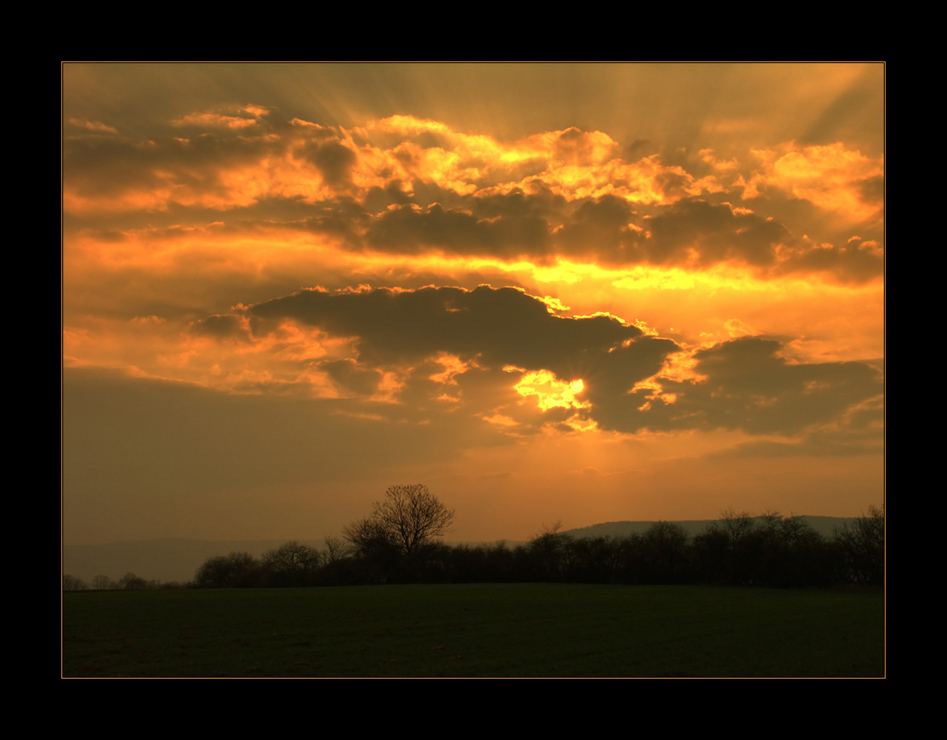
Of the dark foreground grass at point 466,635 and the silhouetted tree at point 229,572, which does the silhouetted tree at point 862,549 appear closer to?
the dark foreground grass at point 466,635

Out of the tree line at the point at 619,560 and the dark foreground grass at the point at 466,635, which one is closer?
the dark foreground grass at the point at 466,635

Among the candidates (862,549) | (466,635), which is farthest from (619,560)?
(466,635)

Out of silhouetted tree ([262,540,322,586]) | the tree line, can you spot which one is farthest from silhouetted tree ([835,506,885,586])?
silhouetted tree ([262,540,322,586])

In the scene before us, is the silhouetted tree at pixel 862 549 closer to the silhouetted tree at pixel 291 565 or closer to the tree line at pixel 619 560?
the tree line at pixel 619 560

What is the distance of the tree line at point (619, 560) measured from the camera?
7762 cm

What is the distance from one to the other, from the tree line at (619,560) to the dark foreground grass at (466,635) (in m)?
15.4

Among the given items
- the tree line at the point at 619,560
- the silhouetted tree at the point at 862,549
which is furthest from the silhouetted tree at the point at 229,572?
the silhouetted tree at the point at 862,549

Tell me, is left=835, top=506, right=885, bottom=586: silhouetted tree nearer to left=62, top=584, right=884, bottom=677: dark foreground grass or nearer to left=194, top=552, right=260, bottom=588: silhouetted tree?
left=62, top=584, right=884, bottom=677: dark foreground grass

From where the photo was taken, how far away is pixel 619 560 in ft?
281

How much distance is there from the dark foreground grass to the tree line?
15434 millimetres

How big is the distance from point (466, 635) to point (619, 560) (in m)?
52.6
